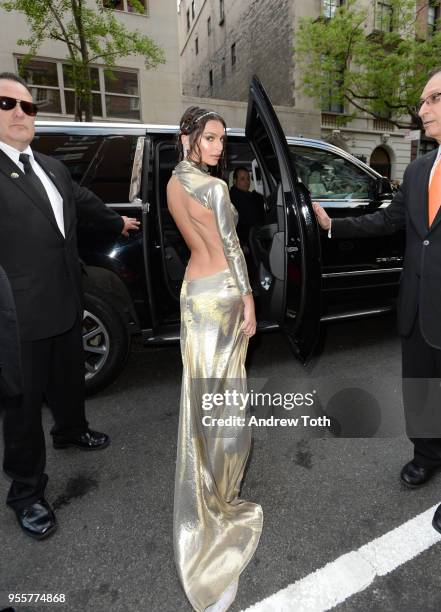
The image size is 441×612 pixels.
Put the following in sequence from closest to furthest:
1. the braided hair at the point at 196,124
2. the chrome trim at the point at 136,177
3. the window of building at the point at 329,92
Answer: the braided hair at the point at 196,124 < the chrome trim at the point at 136,177 < the window of building at the point at 329,92

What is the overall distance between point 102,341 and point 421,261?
2.15 m

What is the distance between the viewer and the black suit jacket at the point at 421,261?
198 centimetres

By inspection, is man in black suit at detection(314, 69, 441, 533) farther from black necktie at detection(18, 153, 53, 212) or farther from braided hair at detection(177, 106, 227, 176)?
black necktie at detection(18, 153, 53, 212)

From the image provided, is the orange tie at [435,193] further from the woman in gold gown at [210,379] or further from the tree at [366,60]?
the tree at [366,60]

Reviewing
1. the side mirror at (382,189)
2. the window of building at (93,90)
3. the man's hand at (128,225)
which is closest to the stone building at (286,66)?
the window of building at (93,90)

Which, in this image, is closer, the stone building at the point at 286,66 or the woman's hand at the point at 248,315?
the woman's hand at the point at 248,315

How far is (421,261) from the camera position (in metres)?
2.03

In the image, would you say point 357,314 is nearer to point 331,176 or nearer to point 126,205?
point 331,176

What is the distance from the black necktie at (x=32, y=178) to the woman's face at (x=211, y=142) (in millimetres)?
806

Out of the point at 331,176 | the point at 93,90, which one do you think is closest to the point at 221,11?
the point at 93,90

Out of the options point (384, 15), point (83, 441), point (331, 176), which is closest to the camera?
point (83, 441)

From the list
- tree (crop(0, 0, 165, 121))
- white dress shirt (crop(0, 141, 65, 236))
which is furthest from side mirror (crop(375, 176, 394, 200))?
tree (crop(0, 0, 165, 121))

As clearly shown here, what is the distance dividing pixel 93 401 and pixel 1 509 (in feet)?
3.69

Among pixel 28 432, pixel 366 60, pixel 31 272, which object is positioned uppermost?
pixel 366 60
